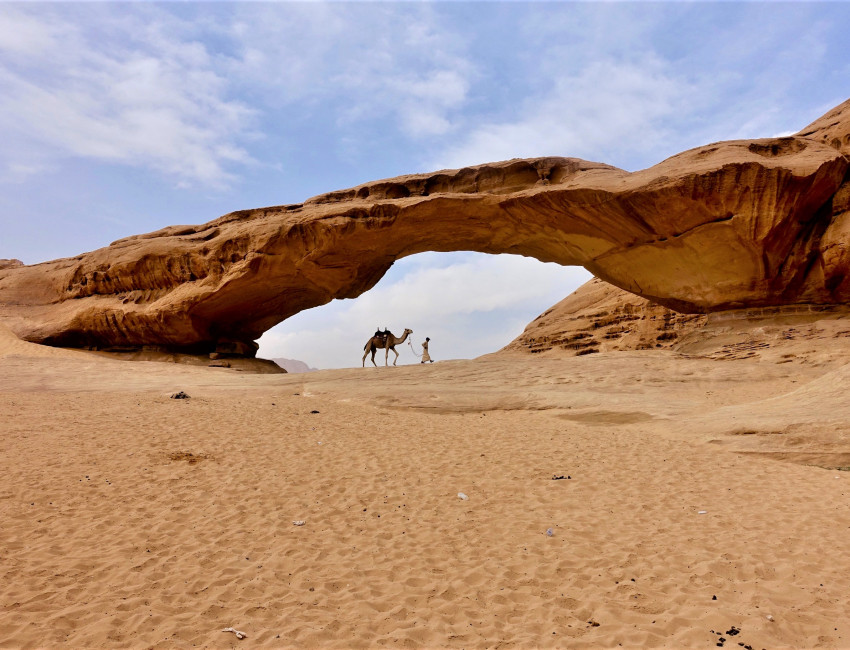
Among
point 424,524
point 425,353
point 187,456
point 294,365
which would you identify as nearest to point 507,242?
point 425,353

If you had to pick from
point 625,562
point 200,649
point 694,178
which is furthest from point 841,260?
point 200,649

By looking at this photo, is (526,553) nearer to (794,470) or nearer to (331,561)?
(331,561)

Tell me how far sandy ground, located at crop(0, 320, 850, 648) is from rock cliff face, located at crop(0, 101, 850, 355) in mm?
6618

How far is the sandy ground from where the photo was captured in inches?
144

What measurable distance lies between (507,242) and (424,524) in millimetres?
15719

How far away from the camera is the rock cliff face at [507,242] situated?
15.9 metres

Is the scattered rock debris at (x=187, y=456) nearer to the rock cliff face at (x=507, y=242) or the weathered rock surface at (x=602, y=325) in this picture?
the rock cliff face at (x=507, y=242)

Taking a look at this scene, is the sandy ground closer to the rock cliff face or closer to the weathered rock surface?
the rock cliff face

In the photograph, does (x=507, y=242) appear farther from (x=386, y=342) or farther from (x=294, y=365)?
(x=294, y=365)

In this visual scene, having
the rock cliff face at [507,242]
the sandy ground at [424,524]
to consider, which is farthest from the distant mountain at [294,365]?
the sandy ground at [424,524]

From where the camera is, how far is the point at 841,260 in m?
15.3

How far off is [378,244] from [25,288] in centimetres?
1850

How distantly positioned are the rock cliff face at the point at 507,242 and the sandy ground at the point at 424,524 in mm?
6618

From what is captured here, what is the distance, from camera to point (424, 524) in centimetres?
558
